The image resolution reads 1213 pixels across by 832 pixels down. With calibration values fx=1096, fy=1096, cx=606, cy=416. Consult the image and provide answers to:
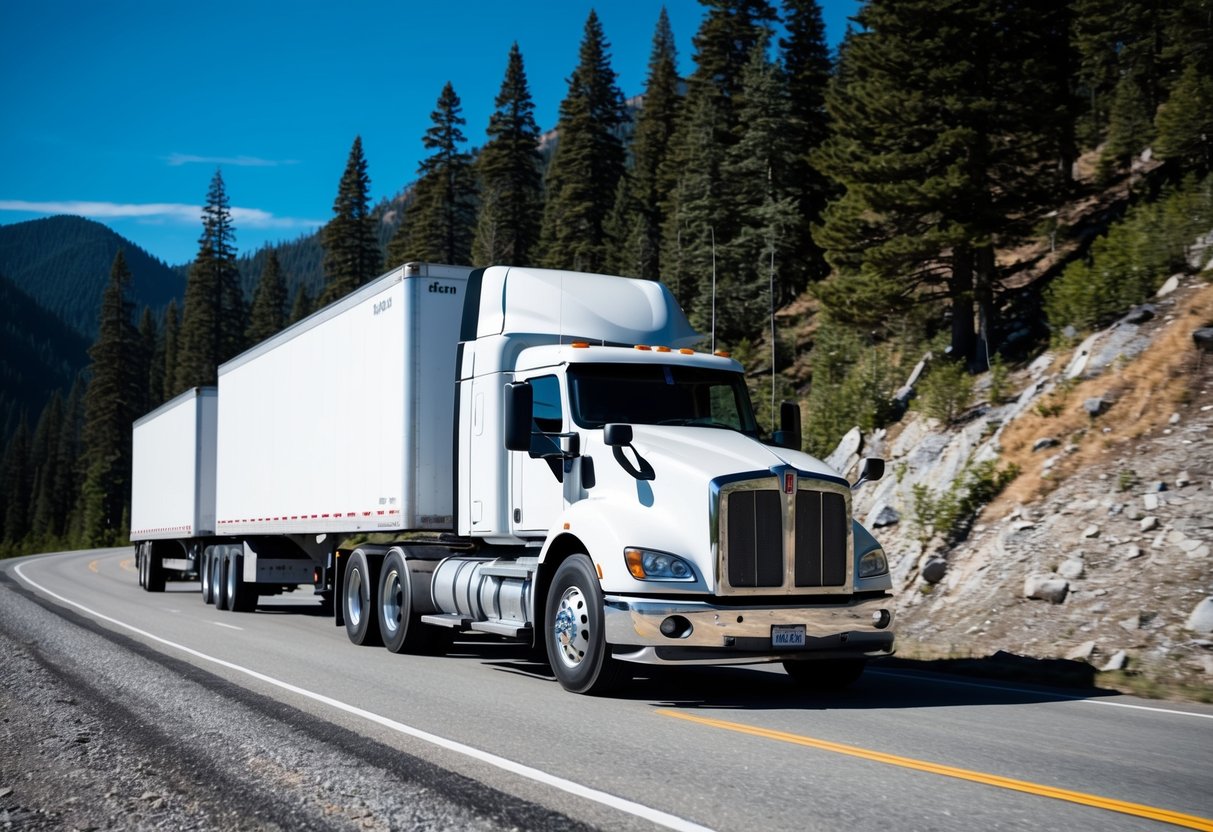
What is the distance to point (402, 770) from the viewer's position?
254 inches

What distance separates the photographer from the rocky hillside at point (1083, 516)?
12.5 m

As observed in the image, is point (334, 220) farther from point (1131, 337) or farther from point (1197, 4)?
point (1131, 337)

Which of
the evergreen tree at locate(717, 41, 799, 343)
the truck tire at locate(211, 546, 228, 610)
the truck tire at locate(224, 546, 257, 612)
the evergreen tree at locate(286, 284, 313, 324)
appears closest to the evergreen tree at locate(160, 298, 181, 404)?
the evergreen tree at locate(286, 284, 313, 324)

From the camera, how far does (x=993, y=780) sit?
6.15 metres

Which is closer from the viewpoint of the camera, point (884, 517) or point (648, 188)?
point (884, 517)

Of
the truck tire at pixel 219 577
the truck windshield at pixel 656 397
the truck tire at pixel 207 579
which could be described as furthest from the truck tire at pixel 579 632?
the truck tire at pixel 207 579

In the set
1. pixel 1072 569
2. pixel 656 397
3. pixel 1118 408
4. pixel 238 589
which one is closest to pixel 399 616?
pixel 656 397

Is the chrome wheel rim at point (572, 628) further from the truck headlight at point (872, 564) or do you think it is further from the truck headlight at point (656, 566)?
the truck headlight at point (872, 564)

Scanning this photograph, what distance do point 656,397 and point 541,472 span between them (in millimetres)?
1424

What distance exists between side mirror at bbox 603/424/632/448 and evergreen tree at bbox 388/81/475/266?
197 feet

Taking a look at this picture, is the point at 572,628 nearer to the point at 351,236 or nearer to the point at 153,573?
the point at 153,573

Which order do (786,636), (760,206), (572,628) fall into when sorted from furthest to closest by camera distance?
1. (760,206)
2. (572,628)
3. (786,636)

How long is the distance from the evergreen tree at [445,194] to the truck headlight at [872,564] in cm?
6046

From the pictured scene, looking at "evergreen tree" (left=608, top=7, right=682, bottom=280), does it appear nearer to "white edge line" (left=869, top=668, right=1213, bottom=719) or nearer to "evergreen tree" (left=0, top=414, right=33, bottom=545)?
"white edge line" (left=869, top=668, right=1213, bottom=719)
